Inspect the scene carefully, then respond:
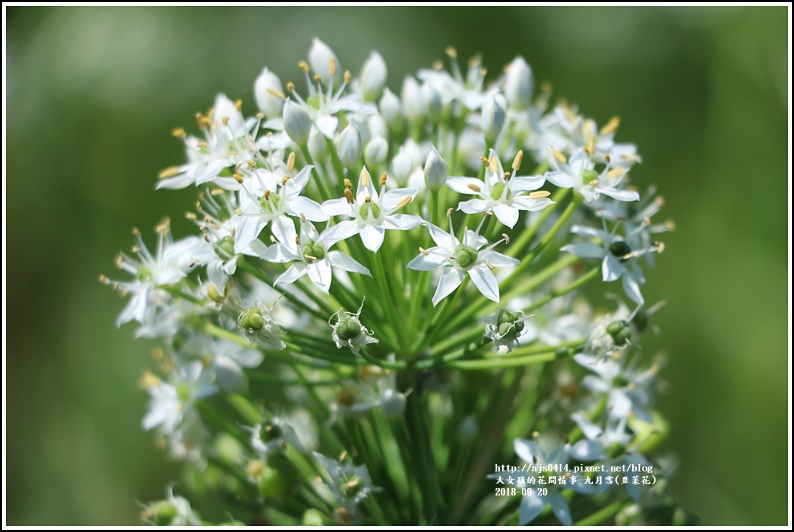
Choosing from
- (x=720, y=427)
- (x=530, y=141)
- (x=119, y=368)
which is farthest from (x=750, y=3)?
(x=119, y=368)

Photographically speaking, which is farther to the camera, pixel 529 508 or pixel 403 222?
pixel 529 508

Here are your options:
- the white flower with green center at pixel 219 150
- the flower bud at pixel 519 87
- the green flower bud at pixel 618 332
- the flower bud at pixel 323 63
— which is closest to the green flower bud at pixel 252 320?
the white flower with green center at pixel 219 150

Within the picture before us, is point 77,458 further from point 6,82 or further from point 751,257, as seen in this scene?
point 751,257

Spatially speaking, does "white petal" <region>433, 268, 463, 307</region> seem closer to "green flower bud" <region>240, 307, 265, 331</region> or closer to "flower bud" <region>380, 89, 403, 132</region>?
"green flower bud" <region>240, 307, 265, 331</region>

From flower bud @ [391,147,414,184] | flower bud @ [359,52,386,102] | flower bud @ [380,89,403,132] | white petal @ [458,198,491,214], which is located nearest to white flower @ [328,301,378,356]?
white petal @ [458,198,491,214]

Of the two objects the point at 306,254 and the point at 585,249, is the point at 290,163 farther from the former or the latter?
the point at 585,249

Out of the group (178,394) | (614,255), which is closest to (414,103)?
(614,255)
